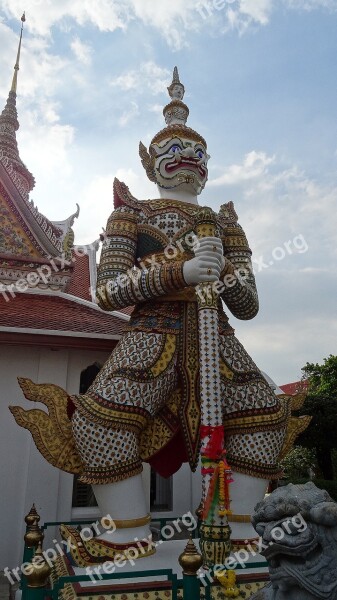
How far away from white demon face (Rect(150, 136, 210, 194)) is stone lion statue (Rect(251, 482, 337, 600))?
2998mm

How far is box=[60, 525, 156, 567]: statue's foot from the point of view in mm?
3051

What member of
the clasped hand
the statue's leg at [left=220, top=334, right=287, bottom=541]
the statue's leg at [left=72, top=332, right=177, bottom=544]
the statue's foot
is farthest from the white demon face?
the statue's foot

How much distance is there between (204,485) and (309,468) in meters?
15.3

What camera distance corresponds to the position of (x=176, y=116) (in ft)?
15.0

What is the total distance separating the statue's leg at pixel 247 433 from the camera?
327 cm

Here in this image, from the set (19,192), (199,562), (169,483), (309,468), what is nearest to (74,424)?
(199,562)

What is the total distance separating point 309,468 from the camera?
54.9 ft

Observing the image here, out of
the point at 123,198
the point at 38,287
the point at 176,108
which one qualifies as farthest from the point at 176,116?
the point at 38,287

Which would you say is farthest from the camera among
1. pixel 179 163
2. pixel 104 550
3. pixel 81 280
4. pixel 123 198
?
pixel 81 280

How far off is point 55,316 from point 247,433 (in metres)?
3.10

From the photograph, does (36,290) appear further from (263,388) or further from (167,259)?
(263,388)

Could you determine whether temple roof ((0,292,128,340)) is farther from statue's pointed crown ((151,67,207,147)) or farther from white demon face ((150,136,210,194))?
statue's pointed crown ((151,67,207,147))

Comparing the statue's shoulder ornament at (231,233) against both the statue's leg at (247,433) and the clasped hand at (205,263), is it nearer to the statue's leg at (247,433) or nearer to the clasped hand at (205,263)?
the clasped hand at (205,263)

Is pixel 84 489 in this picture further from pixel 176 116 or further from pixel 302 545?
pixel 302 545
